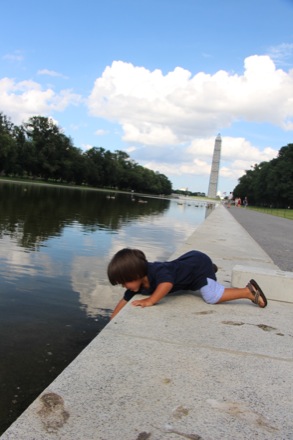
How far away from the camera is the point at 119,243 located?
1330cm

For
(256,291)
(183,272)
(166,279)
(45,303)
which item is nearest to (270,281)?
(256,291)

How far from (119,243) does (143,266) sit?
895 cm

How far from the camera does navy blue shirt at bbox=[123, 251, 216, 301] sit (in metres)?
4.57

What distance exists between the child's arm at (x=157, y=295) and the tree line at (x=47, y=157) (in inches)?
2989

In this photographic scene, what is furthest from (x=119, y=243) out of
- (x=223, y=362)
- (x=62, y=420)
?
(x=62, y=420)

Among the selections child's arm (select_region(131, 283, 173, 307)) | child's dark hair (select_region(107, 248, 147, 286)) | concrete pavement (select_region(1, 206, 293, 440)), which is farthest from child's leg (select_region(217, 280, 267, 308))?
child's dark hair (select_region(107, 248, 147, 286))

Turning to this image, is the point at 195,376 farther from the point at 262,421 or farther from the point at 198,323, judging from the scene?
the point at 198,323

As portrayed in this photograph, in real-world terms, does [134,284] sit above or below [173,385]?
above

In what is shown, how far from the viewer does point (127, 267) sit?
4336 mm

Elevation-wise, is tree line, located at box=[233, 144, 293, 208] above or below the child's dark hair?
above

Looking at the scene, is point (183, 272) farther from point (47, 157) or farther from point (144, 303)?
point (47, 157)

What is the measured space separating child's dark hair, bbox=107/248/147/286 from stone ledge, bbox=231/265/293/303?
1631mm

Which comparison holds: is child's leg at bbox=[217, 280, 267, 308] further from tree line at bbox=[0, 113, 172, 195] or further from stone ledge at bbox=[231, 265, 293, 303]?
tree line at bbox=[0, 113, 172, 195]

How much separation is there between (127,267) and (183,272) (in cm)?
78
